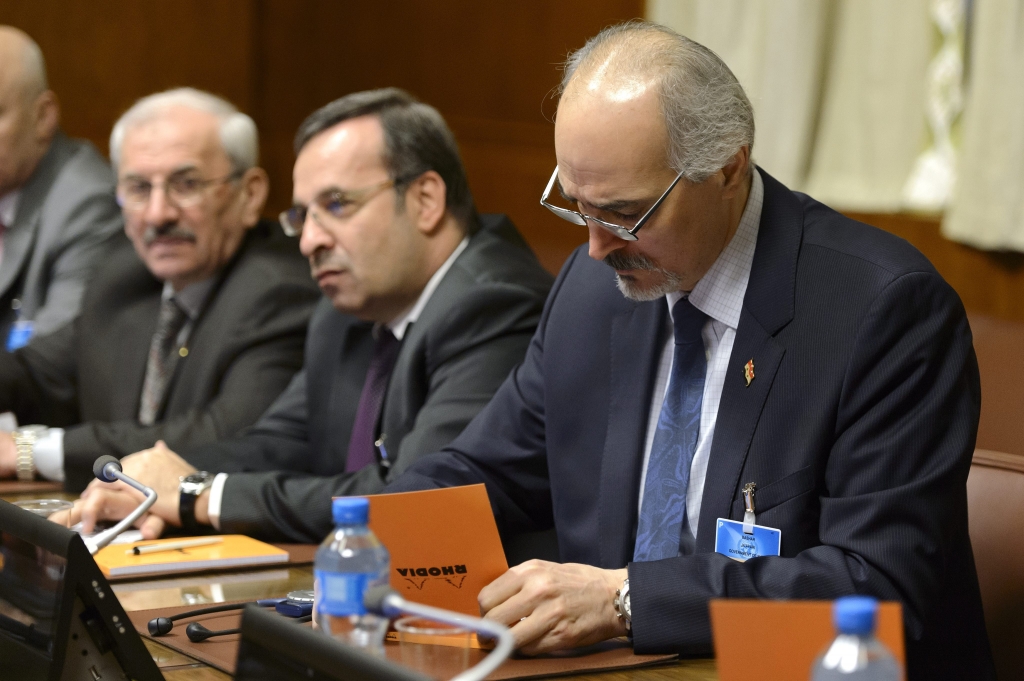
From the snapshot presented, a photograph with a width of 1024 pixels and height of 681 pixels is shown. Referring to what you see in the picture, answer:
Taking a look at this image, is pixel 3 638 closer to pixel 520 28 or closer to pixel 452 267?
pixel 452 267

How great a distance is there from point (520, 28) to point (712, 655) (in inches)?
133

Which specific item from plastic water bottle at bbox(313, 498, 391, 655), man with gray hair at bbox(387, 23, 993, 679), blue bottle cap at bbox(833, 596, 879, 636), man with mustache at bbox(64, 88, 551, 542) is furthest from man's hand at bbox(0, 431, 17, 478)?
blue bottle cap at bbox(833, 596, 879, 636)

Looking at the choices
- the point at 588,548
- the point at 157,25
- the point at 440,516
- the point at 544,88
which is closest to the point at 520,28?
the point at 544,88

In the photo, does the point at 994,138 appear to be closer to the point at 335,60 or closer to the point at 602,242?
the point at 602,242

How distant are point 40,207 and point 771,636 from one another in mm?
3672

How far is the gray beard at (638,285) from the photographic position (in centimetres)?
187

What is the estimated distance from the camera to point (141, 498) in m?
2.40

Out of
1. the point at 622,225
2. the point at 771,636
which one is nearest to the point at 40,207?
the point at 622,225

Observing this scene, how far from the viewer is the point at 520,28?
4.60 m

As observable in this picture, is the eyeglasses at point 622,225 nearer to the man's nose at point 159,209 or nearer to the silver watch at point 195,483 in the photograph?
the silver watch at point 195,483

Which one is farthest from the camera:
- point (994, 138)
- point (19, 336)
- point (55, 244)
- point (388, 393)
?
point (55, 244)

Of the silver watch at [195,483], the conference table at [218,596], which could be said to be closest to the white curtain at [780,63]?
the silver watch at [195,483]

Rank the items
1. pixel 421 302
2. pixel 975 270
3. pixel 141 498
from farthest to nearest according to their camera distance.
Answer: pixel 975 270 → pixel 421 302 → pixel 141 498

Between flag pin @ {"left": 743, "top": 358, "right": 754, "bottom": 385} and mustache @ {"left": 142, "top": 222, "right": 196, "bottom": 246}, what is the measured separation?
6.61 ft
